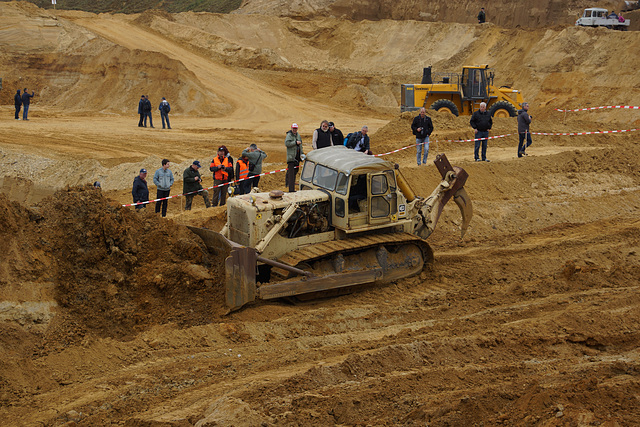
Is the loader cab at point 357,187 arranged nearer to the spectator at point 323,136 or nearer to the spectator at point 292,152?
the spectator at point 292,152

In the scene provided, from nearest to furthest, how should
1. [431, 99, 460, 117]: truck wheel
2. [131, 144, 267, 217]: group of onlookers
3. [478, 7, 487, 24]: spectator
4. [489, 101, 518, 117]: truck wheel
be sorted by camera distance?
1. [131, 144, 267, 217]: group of onlookers
2. [489, 101, 518, 117]: truck wheel
3. [431, 99, 460, 117]: truck wheel
4. [478, 7, 487, 24]: spectator

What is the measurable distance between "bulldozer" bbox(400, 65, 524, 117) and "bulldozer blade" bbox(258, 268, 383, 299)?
1592 centimetres

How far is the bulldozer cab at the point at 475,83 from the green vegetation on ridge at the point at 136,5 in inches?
1057

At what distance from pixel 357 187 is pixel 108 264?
4.14m

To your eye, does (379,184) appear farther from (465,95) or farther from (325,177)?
(465,95)

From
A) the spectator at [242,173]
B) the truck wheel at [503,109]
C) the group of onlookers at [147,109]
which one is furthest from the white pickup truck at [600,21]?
the spectator at [242,173]

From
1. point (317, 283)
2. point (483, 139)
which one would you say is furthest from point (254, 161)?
point (483, 139)

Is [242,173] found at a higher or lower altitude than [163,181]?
higher

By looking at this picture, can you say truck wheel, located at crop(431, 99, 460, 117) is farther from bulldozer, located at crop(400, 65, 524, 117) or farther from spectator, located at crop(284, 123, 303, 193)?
spectator, located at crop(284, 123, 303, 193)

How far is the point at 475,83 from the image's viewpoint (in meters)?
26.4

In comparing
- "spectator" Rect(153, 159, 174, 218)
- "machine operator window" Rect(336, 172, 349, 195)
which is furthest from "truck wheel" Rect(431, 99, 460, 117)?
"machine operator window" Rect(336, 172, 349, 195)

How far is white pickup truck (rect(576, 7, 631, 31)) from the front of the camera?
37250mm

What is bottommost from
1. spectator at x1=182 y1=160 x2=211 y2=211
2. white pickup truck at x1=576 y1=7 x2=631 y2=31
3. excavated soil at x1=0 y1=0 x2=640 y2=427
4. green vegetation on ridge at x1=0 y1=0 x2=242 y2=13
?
excavated soil at x1=0 y1=0 x2=640 y2=427

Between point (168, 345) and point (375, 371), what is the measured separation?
9.30 ft
